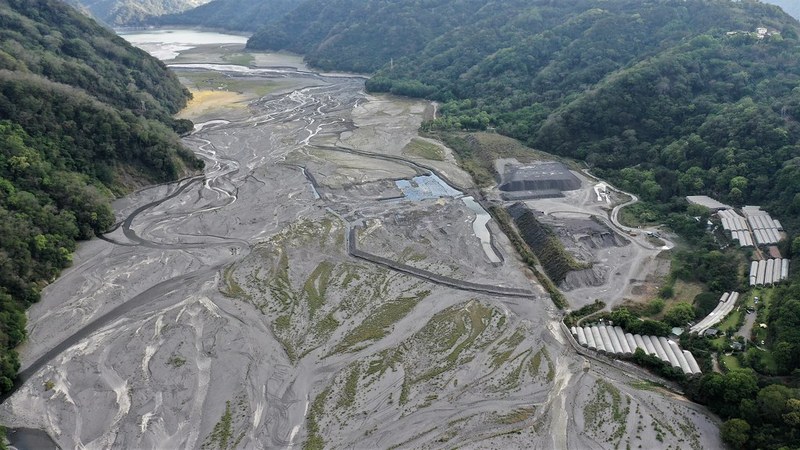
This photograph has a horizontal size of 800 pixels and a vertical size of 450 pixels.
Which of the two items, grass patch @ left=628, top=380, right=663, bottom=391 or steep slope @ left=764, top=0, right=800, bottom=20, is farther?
steep slope @ left=764, top=0, right=800, bottom=20

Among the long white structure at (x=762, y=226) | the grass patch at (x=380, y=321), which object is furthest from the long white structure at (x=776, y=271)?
the grass patch at (x=380, y=321)

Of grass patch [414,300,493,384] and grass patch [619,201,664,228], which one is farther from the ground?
grass patch [414,300,493,384]

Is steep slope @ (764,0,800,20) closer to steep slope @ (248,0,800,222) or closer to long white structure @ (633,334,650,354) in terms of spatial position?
steep slope @ (248,0,800,222)

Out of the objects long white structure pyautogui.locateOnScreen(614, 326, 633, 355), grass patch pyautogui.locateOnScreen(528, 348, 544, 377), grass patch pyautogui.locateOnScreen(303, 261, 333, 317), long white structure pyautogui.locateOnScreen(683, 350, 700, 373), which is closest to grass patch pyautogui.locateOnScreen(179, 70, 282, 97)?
grass patch pyautogui.locateOnScreen(303, 261, 333, 317)

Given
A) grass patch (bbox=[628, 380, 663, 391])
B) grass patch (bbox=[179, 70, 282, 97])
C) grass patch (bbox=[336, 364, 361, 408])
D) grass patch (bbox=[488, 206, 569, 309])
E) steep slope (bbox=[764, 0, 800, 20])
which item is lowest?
grass patch (bbox=[628, 380, 663, 391])

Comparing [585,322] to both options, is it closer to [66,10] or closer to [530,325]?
[530,325]

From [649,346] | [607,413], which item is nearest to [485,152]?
[649,346]
